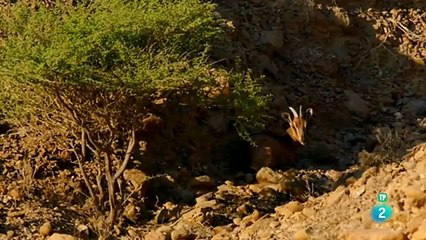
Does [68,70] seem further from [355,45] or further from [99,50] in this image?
[355,45]

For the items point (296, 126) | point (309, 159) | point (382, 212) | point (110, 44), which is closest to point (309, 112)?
point (296, 126)

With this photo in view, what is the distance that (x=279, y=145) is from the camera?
36.2 feet

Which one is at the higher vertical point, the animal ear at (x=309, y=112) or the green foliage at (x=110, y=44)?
the green foliage at (x=110, y=44)

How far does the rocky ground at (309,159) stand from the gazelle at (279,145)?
0.20 metres

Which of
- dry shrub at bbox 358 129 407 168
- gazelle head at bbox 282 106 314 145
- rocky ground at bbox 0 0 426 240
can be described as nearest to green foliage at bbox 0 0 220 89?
rocky ground at bbox 0 0 426 240

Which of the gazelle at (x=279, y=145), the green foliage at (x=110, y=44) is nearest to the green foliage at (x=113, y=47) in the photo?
the green foliage at (x=110, y=44)

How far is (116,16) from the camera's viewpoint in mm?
8453

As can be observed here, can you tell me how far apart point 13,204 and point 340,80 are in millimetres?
6742

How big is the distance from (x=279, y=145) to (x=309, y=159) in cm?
61

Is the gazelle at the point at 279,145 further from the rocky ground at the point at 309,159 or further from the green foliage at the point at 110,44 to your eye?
the green foliage at the point at 110,44

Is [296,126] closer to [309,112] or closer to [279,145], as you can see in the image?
[279,145]

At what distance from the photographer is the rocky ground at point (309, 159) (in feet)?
23.5

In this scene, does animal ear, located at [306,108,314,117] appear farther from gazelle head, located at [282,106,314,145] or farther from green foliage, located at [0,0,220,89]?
green foliage, located at [0,0,220,89]

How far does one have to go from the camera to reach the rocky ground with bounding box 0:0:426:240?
7.15 m
